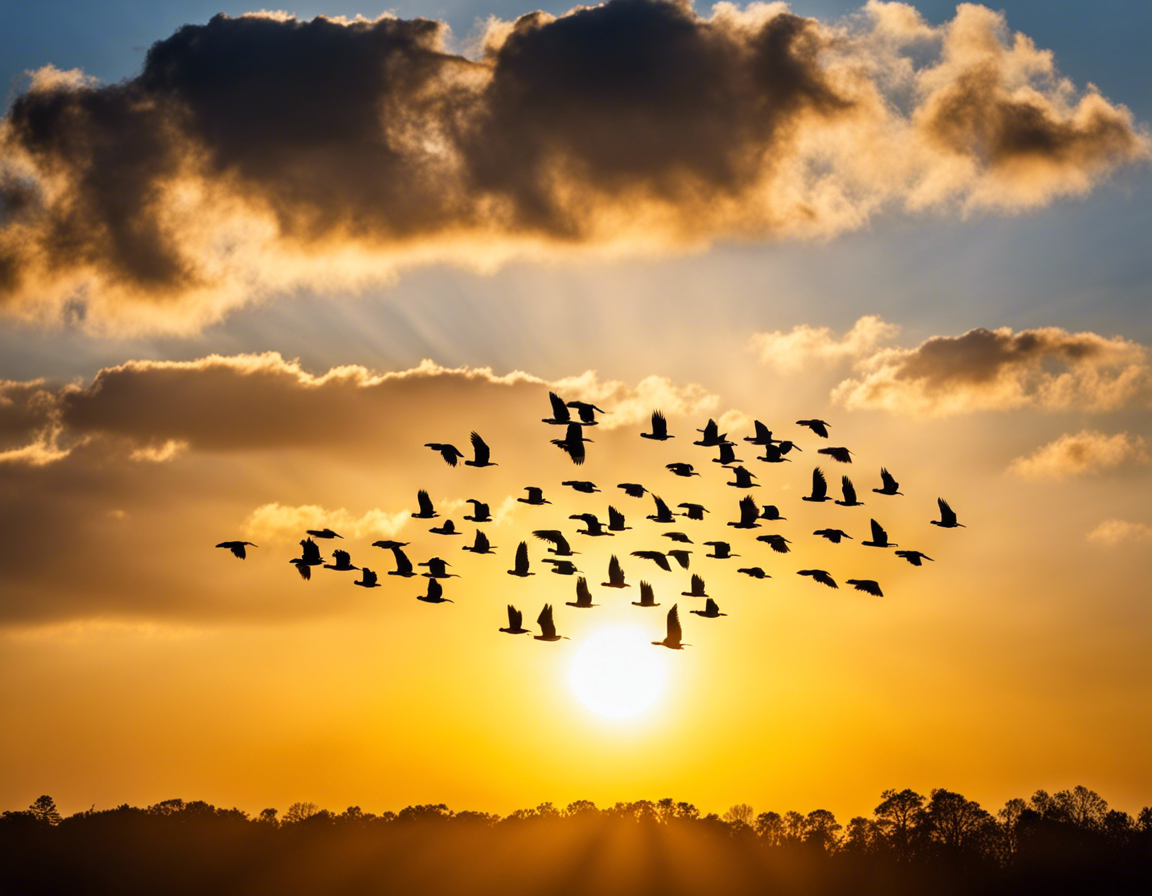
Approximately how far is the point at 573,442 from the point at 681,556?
44.0 ft

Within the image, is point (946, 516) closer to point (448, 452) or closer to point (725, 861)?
point (448, 452)

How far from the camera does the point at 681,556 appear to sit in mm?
85438

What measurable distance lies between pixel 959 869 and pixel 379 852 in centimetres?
9476

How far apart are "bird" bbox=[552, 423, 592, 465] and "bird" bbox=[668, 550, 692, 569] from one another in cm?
1154

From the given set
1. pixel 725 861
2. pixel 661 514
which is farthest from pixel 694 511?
pixel 725 861

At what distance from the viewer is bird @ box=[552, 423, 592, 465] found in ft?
255

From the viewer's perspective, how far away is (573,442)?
7775 cm

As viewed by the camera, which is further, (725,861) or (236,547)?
(725,861)

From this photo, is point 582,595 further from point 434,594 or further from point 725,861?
point 725,861

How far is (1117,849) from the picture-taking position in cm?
14262

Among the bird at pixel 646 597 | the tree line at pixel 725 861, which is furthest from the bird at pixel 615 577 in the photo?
the tree line at pixel 725 861

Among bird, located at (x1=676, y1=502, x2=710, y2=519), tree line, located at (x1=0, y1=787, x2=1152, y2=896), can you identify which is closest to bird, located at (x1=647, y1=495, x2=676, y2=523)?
bird, located at (x1=676, y1=502, x2=710, y2=519)

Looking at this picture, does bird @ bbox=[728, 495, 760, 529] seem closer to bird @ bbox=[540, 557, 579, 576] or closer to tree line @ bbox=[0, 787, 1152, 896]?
bird @ bbox=[540, 557, 579, 576]

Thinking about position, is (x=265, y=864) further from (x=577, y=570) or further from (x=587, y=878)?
(x=577, y=570)
